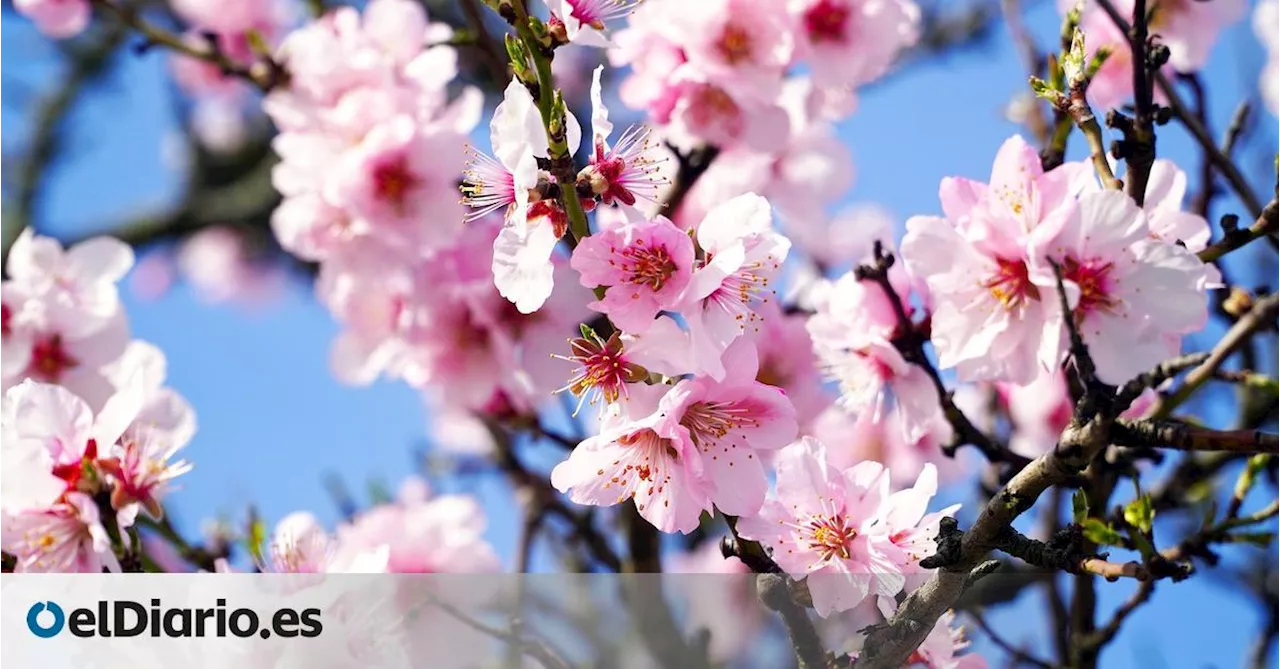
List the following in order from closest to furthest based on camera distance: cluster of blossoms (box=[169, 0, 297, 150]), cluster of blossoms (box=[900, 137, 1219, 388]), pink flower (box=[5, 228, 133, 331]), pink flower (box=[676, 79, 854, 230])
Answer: cluster of blossoms (box=[900, 137, 1219, 388])
pink flower (box=[5, 228, 133, 331])
pink flower (box=[676, 79, 854, 230])
cluster of blossoms (box=[169, 0, 297, 150])

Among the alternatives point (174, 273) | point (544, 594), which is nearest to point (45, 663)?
point (544, 594)

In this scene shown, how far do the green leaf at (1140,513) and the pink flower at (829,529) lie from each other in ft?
0.94

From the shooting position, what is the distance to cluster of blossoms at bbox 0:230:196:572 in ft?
4.97

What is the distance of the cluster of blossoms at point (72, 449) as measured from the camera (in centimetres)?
152

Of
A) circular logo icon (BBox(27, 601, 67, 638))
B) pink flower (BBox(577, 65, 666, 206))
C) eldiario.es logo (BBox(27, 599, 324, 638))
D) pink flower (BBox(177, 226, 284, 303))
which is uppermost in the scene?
pink flower (BBox(577, 65, 666, 206))

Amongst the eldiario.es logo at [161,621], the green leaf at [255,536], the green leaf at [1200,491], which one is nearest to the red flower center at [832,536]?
the eldiario.es logo at [161,621]

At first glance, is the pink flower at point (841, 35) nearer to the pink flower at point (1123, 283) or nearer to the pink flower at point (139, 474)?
the pink flower at point (1123, 283)

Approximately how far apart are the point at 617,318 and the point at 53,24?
7.02 feet

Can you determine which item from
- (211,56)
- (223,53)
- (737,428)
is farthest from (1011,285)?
(223,53)

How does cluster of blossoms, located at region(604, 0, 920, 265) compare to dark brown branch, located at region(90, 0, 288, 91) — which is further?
dark brown branch, located at region(90, 0, 288, 91)

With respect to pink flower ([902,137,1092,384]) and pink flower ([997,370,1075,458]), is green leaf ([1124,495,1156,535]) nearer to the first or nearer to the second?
pink flower ([902,137,1092,384])

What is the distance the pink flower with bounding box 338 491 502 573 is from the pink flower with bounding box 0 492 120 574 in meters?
0.50

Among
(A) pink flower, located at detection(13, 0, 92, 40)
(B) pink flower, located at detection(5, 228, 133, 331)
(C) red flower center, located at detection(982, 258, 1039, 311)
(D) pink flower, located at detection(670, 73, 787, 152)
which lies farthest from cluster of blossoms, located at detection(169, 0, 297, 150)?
(C) red flower center, located at detection(982, 258, 1039, 311)

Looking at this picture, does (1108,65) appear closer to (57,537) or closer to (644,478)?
(644,478)
